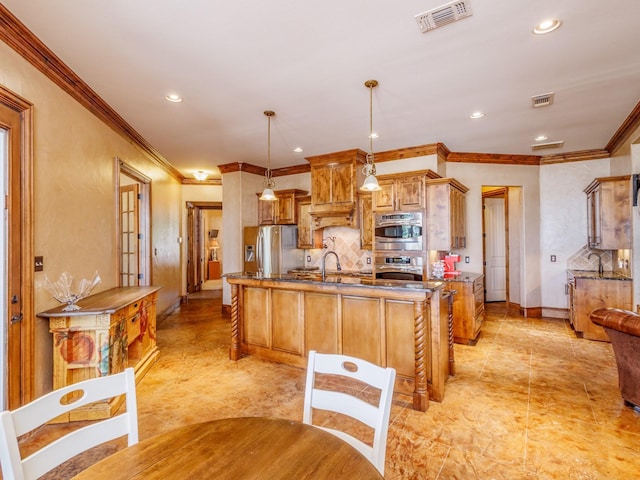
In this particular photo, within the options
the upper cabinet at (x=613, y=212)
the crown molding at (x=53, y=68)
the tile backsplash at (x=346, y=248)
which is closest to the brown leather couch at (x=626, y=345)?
the upper cabinet at (x=613, y=212)

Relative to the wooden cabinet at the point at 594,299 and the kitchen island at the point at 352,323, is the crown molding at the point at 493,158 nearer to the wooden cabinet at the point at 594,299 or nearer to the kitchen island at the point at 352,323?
the wooden cabinet at the point at 594,299

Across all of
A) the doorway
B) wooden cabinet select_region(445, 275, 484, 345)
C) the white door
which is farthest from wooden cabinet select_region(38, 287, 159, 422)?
the white door

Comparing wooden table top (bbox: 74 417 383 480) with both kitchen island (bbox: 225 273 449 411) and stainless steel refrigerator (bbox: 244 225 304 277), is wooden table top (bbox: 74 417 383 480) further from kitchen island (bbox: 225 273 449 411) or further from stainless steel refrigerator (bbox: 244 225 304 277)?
stainless steel refrigerator (bbox: 244 225 304 277)

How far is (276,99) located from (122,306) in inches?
99.5

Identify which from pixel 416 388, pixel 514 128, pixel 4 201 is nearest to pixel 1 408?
pixel 4 201

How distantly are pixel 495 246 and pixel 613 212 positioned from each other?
9.29ft

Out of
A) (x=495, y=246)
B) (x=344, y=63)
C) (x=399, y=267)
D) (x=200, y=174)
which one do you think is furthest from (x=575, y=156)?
(x=200, y=174)

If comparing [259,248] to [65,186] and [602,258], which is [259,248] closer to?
[65,186]

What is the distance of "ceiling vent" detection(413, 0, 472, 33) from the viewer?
7.04 feet

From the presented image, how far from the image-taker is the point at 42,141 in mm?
2695

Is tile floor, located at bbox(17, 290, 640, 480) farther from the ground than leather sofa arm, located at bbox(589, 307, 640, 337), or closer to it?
closer to it

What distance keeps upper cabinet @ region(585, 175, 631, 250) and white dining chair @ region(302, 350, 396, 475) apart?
5.03m

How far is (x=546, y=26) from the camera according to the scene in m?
2.35

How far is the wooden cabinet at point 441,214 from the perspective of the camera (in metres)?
4.67
